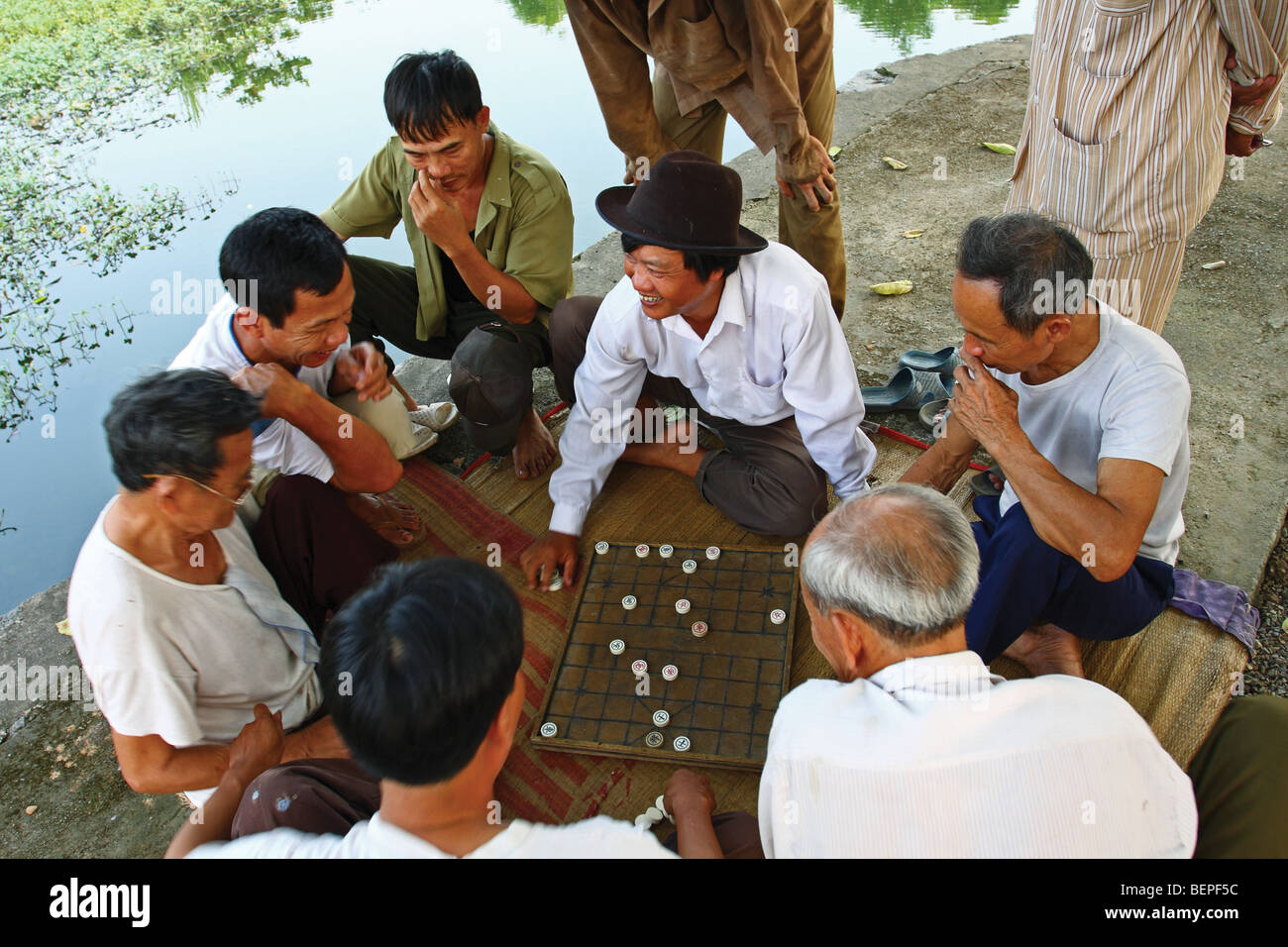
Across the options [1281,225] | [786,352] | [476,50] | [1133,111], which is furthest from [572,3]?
[476,50]

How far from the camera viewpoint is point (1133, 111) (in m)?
2.36

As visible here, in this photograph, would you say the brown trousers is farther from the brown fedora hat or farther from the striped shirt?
the brown fedora hat

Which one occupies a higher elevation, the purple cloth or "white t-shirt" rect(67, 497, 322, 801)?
"white t-shirt" rect(67, 497, 322, 801)

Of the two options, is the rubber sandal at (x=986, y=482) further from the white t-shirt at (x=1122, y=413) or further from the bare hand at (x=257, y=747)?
the bare hand at (x=257, y=747)

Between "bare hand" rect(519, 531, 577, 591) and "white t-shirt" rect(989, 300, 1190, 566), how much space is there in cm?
141

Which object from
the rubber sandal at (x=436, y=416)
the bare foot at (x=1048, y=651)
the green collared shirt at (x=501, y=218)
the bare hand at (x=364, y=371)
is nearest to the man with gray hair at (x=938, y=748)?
the bare foot at (x=1048, y=651)

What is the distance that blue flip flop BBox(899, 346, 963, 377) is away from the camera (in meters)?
3.37

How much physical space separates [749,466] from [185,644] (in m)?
1.73

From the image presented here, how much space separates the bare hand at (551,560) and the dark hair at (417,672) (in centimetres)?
Result: 138

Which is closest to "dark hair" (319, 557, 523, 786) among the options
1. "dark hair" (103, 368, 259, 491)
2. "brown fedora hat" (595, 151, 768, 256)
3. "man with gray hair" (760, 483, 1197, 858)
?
"man with gray hair" (760, 483, 1197, 858)

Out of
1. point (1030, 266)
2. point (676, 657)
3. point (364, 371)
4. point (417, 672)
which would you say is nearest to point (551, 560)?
point (676, 657)

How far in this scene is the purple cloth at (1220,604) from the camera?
2389 millimetres

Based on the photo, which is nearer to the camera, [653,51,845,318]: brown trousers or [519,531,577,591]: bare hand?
[519,531,577,591]: bare hand

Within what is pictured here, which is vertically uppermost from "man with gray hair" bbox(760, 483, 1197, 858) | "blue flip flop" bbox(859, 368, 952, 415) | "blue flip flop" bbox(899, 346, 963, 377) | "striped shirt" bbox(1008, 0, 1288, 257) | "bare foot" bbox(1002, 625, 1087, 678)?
"striped shirt" bbox(1008, 0, 1288, 257)
